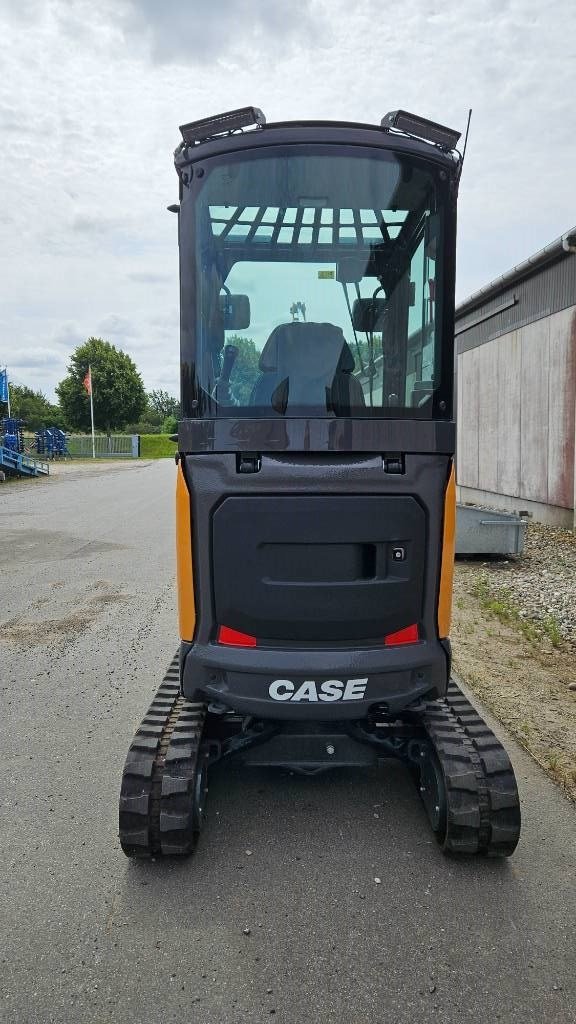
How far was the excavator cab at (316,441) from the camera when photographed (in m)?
2.74

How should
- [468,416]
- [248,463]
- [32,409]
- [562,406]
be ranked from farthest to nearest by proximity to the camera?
1. [32,409]
2. [468,416]
3. [562,406]
4. [248,463]

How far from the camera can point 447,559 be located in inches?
116

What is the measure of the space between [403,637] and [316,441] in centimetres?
91

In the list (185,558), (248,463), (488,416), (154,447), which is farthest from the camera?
(154,447)

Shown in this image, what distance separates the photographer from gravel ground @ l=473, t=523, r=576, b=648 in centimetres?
666

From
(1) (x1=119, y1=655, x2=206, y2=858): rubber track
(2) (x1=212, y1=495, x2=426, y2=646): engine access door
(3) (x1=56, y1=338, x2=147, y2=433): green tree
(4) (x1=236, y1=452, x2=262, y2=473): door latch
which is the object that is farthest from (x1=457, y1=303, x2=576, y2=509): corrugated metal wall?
(3) (x1=56, y1=338, x2=147, y2=433): green tree

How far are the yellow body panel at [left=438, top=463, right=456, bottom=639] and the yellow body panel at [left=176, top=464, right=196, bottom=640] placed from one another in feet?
3.44

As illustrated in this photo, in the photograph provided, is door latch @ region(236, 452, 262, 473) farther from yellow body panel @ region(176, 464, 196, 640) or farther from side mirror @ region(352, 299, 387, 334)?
side mirror @ region(352, 299, 387, 334)

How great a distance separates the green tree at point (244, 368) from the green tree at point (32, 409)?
78681mm

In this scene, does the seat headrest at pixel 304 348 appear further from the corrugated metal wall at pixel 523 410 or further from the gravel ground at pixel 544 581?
the corrugated metal wall at pixel 523 410

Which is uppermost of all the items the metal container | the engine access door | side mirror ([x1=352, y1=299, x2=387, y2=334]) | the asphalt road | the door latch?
side mirror ([x1=352, y1=299, x2=387, y2=334])

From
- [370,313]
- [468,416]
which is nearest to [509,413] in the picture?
[468,416]

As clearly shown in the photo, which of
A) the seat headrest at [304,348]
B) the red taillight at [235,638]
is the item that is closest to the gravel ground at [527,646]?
the red taillight at [235,638]

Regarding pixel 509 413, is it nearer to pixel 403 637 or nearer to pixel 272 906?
pixel 403 637
